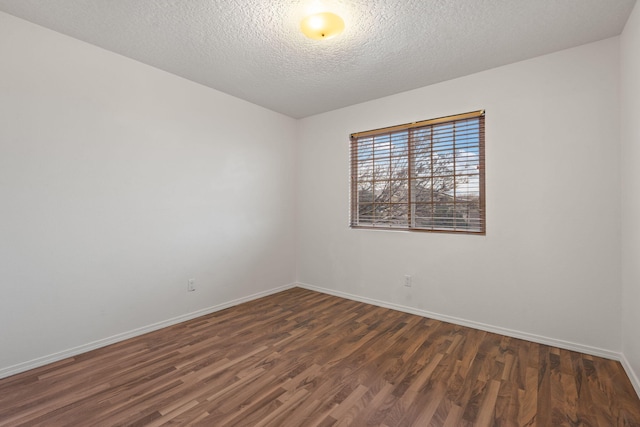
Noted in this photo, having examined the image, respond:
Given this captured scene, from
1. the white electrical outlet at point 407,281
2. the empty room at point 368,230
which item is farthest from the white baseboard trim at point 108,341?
the white electrical outlet at point 407,281

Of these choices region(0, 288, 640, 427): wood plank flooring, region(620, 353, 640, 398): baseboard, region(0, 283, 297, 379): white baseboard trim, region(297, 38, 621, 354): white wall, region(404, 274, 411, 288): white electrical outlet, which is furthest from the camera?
region(404, 274, 411, 288): white electrical outlet

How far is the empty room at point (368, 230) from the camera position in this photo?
200 cm

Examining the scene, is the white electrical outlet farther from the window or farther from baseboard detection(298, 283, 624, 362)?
the window

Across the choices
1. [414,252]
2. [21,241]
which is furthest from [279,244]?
[21,241]

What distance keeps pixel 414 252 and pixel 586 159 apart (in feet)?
5.71

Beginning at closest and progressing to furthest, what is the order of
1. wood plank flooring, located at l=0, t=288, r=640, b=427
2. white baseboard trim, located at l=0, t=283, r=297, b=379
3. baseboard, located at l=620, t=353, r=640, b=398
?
wood plank flooring, located at l=0, t=288, r=640, b=427 → baseboard, located at l=620, t=353, r=640, b=398 → white baseboard trim, located at l=0, t=283, r=297, b=379

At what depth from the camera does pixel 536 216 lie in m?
2.71

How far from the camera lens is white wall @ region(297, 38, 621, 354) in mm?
2436

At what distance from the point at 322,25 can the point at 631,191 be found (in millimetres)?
2496

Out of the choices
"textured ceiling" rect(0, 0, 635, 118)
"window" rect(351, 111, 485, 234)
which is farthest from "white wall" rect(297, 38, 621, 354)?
"textured ceiling" rect(0, 0, 635, 118)

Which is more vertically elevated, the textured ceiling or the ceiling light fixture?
the textured ceiling

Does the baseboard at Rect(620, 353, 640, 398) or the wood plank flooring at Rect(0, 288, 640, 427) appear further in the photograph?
the baseboard at Rect(620, 353, 640, 398)

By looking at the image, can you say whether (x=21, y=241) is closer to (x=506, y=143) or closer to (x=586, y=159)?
(x=506, y=143)

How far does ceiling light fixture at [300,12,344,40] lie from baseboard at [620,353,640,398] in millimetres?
3135
